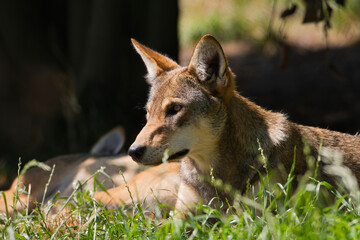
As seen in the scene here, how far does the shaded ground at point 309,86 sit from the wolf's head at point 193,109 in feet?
12.6

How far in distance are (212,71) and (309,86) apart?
5.68 metres

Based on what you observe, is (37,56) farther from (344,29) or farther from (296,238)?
(344,29)

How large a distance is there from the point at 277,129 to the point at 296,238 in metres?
1.41

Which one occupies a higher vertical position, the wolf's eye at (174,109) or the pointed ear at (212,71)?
the pointed ear at (212,71)

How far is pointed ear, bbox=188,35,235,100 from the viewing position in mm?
4340

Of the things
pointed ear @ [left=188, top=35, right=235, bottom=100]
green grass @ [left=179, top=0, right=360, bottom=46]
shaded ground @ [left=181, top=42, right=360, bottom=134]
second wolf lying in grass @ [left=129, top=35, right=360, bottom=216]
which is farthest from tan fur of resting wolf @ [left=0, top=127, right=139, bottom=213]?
green grass @ [left=179, top=0, right=360, bottom=46]

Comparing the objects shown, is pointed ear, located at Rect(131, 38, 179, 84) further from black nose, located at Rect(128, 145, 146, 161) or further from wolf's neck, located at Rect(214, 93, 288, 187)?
black nose, located at Rect(128, 145, 146, 161)

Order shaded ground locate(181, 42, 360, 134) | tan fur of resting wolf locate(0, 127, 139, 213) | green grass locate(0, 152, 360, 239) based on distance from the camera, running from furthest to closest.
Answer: shaded ground locate(181, 42, 360, 134) < tan fur of resting wolf locate(0, 127, 139, 213) < green grass locate(0, 152, 360, 239)

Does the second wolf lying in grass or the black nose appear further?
the second wolf lying in grass

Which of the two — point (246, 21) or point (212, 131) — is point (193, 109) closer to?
point (212, 131)

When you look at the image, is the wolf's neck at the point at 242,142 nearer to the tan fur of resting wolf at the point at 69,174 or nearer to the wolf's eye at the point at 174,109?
the wolf's eye at the point at 174,109

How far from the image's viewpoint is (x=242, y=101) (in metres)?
4.63

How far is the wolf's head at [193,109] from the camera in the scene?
4188 millimetres

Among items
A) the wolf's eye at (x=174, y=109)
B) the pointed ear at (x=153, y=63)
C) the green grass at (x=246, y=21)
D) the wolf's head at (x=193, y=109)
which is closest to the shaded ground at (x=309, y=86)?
the green grass at (x=246, y=21)
